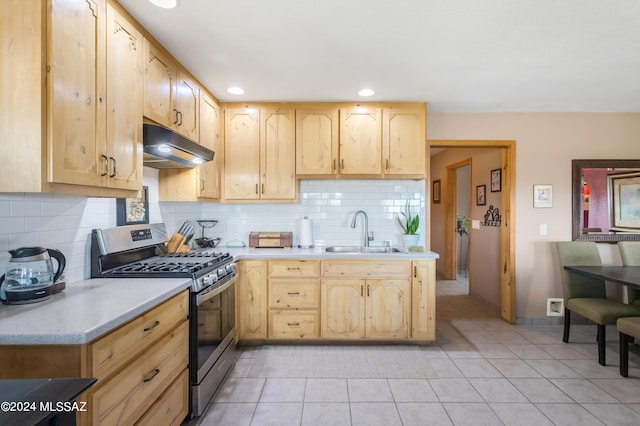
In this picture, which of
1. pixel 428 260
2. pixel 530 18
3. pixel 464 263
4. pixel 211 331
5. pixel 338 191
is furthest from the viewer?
pixel 464 263

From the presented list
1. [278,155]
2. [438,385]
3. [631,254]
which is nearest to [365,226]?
[278,155]

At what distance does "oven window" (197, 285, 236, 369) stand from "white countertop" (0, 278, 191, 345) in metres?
0.33

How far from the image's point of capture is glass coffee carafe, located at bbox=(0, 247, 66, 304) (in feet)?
4.50

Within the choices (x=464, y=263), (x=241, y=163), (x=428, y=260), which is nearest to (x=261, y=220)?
(x=241, y=163)

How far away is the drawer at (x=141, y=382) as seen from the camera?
120 cm

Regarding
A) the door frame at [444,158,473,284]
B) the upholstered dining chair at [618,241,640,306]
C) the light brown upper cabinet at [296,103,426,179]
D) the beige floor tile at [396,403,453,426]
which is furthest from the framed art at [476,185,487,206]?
the beige floor tile at [396,403,453,426]

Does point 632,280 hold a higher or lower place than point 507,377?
higher

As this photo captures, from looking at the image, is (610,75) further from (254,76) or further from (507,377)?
(254,76)

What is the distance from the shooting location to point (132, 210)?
2389 millimetres

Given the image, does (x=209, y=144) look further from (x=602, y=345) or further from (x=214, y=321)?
(x=602, y=345)

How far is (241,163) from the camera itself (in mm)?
3330

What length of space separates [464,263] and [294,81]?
5934 millimetres

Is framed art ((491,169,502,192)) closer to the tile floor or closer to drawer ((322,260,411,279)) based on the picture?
the tile floor

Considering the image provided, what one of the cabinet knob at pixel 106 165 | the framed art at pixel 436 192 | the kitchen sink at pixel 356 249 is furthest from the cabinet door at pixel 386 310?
the framed art at pixel 436 192
